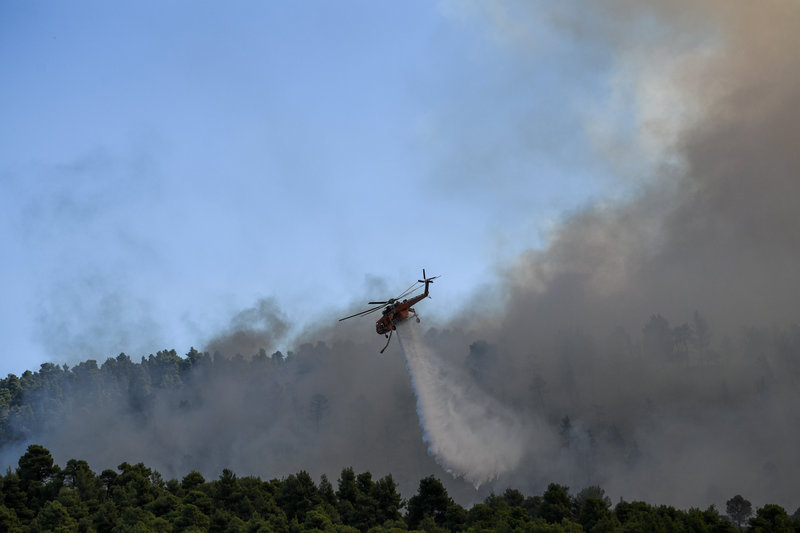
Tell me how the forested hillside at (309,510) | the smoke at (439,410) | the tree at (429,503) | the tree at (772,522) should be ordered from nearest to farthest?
the tree at (772,522) < the forested hillside at (309,510) < the tree at (429,503) < the smoke at (439,410)

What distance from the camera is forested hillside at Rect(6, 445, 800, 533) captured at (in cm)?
14025

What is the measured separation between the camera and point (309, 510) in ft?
539

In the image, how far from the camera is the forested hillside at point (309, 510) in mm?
140250

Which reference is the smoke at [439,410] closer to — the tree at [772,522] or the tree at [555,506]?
the tree at [555,506]

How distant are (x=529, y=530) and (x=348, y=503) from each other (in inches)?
1676

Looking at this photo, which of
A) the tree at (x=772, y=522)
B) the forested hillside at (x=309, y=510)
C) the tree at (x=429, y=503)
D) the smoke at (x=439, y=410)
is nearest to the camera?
the tree at (x=772, y=522)

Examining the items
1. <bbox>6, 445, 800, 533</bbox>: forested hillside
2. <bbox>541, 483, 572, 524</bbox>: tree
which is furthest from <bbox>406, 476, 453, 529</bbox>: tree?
<bbox>541, 483, 572, 524</bbox>: tree

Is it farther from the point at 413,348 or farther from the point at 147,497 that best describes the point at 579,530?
the point at 147,497

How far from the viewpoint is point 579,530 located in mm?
133625

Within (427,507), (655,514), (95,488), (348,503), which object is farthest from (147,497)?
(655,514)

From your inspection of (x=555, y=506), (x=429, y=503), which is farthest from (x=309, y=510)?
(x=555, y=506)

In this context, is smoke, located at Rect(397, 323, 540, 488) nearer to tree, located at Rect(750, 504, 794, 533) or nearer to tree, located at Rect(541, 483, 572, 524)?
tree, located at Rect(541, 483, 572, 524)

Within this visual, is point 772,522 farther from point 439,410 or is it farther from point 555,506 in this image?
point 439,410

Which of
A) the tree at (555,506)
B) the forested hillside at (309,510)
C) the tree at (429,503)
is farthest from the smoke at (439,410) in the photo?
the tree at (555,506)
